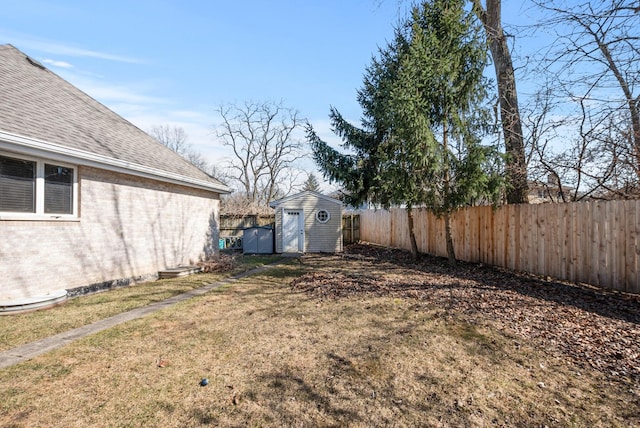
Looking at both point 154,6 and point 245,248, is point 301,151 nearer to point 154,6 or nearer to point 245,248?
point 245,248

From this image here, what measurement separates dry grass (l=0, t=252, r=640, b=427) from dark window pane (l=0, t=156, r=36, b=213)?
3139mm

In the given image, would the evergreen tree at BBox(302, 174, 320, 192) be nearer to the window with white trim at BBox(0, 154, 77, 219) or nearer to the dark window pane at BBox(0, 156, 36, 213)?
the window with white trim at BBox(0, 154, 77, 219)

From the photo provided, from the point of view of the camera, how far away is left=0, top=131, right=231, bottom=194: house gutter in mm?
5348

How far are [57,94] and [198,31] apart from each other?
471 cm

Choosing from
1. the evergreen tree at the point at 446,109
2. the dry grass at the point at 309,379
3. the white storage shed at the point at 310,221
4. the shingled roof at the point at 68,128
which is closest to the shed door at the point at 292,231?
the white storage shed at the point at 310,221

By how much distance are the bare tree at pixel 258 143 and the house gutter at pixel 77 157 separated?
24414mm

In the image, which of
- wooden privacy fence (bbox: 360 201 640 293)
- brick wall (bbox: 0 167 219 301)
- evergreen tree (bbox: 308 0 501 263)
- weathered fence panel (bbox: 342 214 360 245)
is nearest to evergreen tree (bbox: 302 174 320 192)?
weathered fence panel (bbox: 342 214 360 245)

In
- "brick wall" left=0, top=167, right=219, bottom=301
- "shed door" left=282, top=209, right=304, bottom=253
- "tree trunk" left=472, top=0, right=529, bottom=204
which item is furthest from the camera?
"shed door" left=282, top=209, right=304, bottom=253

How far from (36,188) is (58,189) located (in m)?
0.43

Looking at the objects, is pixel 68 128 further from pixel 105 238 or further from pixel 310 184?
pixel 310 184

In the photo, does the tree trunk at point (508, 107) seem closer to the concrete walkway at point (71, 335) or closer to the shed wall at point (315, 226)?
the shed wall at point (315, 226)

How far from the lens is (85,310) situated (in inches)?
222

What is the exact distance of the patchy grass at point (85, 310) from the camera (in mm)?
4457

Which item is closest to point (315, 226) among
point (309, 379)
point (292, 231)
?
point (292, 231)
